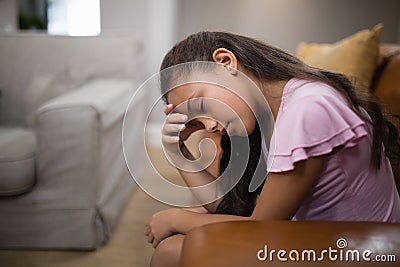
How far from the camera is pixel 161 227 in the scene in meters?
0.96

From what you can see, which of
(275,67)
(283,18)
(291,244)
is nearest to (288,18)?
(283,18)

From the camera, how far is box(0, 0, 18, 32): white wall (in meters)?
3.20

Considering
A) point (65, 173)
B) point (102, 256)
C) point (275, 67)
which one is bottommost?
point (102, 256)

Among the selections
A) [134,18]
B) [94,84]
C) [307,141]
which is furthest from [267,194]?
[134,18]

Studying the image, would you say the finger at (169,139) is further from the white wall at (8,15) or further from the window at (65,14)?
the window at (65,14)

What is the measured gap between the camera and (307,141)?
2.61ft

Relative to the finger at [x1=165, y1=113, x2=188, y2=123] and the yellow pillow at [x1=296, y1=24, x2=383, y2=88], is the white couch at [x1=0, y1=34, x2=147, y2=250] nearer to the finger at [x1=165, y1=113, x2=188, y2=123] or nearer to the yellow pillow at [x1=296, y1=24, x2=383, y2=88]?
the yellow pillow at [x1=296, y1=24, x2=383, y2=88]

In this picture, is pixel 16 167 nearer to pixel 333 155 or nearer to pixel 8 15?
pixel 333 155

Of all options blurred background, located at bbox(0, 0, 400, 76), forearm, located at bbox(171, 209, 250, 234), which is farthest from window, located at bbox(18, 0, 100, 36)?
forearm, located at bbox(171, 209, 250, 234)

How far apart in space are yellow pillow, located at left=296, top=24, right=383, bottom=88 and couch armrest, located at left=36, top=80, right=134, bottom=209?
761 millimetres

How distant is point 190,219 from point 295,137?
238mm

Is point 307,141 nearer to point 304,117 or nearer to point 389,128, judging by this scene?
point 304,117

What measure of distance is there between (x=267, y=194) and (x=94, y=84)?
170cm

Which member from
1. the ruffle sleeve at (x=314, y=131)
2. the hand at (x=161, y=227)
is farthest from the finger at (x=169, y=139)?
the ruffle sleeve at (x=314, y=131)
